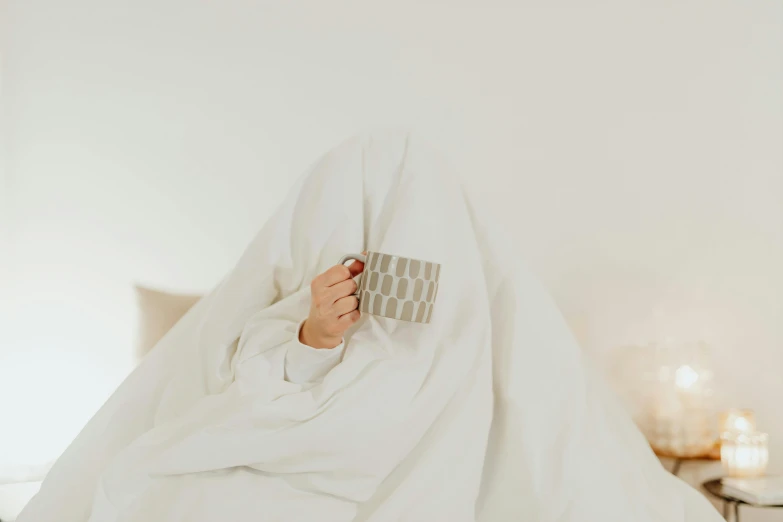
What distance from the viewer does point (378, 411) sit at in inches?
32.6

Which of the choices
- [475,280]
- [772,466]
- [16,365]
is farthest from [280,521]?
[772,466]

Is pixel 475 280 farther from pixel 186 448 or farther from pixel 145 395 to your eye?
pixel 145 395

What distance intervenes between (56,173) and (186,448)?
4.01ft

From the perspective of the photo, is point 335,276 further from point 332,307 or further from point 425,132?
point 425,132

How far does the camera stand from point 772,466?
1.92 meters

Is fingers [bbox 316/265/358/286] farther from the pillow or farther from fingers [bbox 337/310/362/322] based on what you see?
Result: the pillow

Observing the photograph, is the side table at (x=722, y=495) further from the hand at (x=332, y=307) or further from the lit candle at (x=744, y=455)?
the hand at (x=332, y=307)

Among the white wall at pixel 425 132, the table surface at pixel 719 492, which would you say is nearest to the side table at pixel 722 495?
the table surface at pixel 719 492

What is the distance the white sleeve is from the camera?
0.91 meters

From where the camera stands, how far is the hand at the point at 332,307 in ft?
2.85

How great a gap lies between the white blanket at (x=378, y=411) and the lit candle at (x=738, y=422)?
Answer: 748mm

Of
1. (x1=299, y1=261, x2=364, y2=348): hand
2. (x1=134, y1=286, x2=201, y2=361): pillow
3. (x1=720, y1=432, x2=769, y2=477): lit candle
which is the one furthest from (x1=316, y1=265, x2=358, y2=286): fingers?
(x1=720, y1=432, x2=769, y2=477): lit candle

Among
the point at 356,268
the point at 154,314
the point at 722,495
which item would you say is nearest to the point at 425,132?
the point at 154,314

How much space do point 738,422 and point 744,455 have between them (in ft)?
0.30
